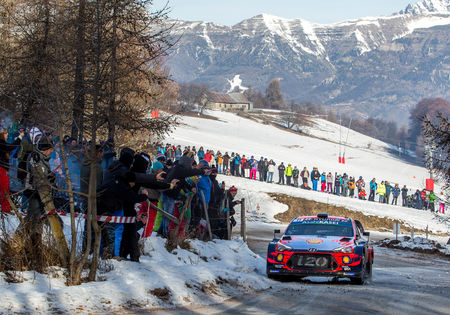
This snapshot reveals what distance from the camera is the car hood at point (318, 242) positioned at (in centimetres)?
1343

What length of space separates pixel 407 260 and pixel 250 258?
8.18 metres

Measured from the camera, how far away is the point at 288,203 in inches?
1649

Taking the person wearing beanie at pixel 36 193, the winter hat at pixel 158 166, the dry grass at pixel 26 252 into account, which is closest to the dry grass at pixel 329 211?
the winter hat at pixel 158 166

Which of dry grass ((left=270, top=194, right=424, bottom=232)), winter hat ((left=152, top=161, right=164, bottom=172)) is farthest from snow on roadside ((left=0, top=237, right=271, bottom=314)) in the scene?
dry grass ((left=270, top=194, right=424, bottom=232))

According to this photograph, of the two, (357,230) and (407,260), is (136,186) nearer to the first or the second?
(357,230)

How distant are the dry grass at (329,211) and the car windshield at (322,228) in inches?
1017

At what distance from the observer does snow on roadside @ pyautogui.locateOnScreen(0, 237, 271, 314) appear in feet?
26.3

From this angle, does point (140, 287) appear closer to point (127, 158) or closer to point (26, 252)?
point (26, 252)

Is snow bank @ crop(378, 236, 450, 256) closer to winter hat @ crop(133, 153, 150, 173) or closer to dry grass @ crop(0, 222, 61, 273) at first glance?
winter hat @ crop(133, 153, 150, 173)

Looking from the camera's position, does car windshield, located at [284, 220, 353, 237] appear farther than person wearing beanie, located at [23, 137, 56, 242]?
Yes

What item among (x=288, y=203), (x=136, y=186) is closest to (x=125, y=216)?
(x=136, y=186)

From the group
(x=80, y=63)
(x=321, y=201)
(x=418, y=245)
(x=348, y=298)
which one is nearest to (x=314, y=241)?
(x=348, y=298)

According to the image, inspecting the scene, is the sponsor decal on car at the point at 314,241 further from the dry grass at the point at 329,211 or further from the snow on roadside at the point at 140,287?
the dry grass at the point at 329,211

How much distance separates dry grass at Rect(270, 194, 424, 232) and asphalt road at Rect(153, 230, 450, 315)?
25241 mm
